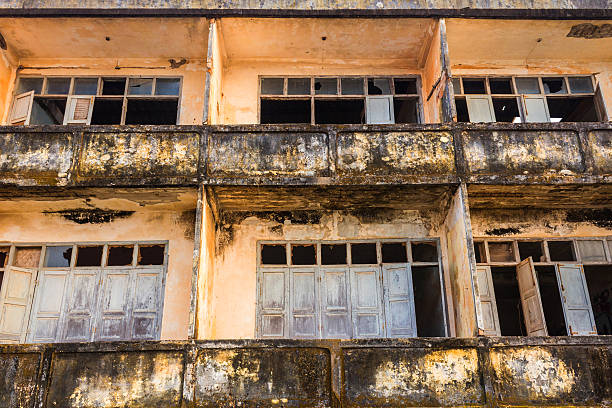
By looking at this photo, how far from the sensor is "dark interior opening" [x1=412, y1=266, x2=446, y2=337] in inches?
360

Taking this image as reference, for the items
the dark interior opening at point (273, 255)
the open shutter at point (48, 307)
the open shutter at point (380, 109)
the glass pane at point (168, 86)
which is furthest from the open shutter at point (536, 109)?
the open shutter at point (48, 307)

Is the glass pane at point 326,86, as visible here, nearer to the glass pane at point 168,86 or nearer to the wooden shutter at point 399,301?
the glass pane at point 168,86

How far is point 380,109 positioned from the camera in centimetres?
1030

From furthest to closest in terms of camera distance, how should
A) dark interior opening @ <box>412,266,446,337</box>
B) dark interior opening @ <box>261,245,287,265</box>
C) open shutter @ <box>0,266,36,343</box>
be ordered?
dark interior opening @ <box>261,245,287,265</box> → dark interior opening @ <box>412,266,446,337</box> → open shutter @ <box>0,266,36,343</box>

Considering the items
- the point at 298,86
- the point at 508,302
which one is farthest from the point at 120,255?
the point at 508,302

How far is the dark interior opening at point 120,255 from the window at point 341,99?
123 inches

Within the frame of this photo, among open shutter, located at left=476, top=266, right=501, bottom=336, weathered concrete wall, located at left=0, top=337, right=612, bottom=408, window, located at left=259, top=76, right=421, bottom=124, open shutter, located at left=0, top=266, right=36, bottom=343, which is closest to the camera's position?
weathered concrete wall, located at left=0, top=337, right=612, bottom=408

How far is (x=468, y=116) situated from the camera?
1030 cm

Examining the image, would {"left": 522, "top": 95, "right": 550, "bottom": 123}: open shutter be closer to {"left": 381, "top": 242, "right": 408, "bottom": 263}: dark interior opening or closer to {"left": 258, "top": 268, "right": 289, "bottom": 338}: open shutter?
{"left": 381, "top": 242, "right": 408, "bottom": 263}: dark interior opening

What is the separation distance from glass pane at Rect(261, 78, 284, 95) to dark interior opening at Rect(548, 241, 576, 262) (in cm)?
516

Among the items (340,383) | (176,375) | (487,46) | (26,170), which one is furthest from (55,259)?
(487,46)

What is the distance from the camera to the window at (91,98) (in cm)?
1015

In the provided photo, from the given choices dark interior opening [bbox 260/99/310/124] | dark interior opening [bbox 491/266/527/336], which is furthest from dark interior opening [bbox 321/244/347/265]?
dark interior opening [bbox 491/266/527/336]

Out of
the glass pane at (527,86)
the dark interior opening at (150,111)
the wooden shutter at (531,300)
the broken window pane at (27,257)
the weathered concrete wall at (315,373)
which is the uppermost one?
the glass pane at (527,86)
